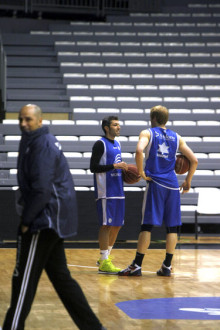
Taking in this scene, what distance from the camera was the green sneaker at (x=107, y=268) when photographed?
303 inches

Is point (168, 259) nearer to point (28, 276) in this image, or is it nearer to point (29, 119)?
point (28, 276)

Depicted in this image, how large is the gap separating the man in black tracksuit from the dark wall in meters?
6.76

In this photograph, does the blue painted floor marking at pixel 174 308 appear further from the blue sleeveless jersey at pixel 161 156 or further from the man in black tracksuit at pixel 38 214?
the blue sleeveless jersey at pixel 161 156

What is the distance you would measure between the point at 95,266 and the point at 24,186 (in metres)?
4.37

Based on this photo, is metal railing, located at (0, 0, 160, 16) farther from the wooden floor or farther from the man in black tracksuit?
the man in black tracksuit

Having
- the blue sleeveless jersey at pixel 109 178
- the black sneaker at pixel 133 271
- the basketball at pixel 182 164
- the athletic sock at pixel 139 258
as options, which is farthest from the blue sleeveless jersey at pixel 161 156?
the black sneaker at pixel 133 271

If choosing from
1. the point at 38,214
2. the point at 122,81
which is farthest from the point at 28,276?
the point at 122,81

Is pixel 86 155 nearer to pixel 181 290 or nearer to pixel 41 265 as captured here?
pixel 181 290

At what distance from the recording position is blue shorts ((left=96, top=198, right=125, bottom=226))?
780 cm

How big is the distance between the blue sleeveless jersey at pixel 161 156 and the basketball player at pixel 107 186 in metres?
0.41

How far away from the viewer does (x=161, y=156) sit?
24.4 feet

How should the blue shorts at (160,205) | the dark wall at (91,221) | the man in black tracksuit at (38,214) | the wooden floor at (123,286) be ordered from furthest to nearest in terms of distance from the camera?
the dark wall at (91,221) < the blue shorts at (160,205) < the wooden floor at (123,286) < the man in black tracksuit at (38,214)

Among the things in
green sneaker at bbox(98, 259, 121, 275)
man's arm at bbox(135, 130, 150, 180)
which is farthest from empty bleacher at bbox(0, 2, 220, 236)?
man's arm at bbox(135, 130, 150, 180)

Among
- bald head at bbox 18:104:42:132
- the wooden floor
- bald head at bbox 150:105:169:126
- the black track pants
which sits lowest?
the wooden floor
